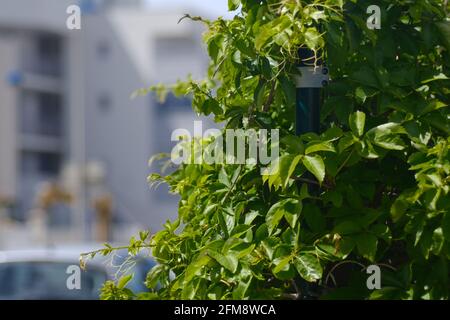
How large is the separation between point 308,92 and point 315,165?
381mm

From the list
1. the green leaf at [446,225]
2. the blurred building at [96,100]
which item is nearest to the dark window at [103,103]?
the blurred building at [96,100]

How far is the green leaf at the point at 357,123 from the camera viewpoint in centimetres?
256

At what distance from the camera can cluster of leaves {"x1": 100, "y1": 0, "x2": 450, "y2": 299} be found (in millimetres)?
2537

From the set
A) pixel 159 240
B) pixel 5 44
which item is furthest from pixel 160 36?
pixel 159 240

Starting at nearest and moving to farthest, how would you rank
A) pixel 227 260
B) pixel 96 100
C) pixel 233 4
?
1. pixel 227 260
2. pixel 233 4
3. pixel 96 100

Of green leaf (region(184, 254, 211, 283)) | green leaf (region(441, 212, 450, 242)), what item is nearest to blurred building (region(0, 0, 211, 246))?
green leaf (region(184, 254, 211, 283))

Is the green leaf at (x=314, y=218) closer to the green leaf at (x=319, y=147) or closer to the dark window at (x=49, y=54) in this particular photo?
the green leaf at (x=319, y=147)

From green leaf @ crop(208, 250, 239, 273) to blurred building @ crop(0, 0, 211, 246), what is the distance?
125ft

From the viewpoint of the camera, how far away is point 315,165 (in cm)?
249

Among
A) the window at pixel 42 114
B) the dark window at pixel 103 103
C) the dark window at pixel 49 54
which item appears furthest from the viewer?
the dark window at pixel 103 103

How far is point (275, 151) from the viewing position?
8.82 ft

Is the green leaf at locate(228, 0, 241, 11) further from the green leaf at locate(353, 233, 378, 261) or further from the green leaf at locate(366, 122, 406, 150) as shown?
the green leaf at locate(353, 233, 378, 261)

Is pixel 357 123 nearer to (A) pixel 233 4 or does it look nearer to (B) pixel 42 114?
(A) pixel 233 4

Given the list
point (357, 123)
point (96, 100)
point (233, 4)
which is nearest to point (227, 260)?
point (357, 123)
